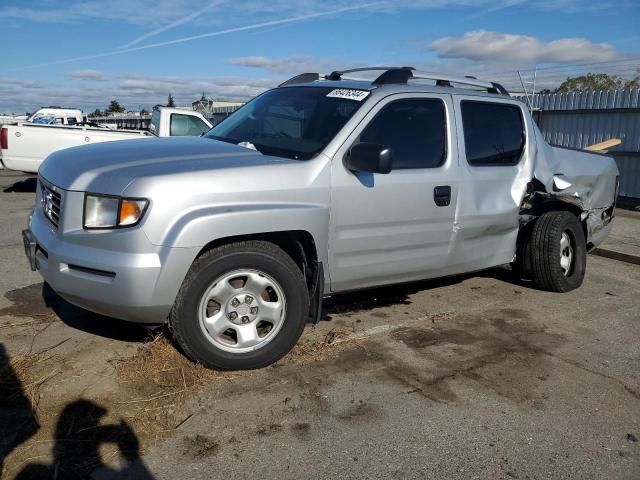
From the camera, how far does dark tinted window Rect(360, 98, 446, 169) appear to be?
430 cm

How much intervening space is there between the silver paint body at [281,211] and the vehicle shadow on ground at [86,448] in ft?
1.96

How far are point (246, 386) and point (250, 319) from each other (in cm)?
42

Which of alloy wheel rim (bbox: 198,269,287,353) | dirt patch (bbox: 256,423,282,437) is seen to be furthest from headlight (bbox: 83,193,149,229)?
dirt patch (bbox: 256,423,282,437)

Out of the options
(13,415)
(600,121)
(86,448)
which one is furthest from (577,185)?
(600,121)

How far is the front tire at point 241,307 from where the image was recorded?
139 inches

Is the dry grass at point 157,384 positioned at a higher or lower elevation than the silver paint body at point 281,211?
lower

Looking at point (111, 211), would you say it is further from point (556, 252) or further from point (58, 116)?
point (58, 116)

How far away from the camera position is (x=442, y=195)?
4.54m

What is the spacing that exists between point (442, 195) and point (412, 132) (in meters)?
0.54

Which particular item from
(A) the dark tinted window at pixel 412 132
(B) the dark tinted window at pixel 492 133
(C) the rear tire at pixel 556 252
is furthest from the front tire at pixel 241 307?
(C) the rear tire at pixel 556 252

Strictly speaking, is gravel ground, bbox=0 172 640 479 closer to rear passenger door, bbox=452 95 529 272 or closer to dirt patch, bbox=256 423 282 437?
dirt patch, bbox=256 423 282 437

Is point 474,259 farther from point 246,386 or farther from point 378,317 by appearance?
point 246,386

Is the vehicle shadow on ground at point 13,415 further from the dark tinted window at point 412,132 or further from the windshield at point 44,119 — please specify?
the windshield at point 44,119

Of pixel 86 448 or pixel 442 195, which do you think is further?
pixel 442 195
